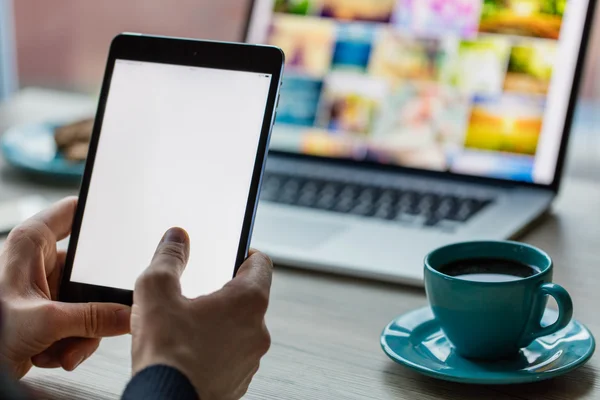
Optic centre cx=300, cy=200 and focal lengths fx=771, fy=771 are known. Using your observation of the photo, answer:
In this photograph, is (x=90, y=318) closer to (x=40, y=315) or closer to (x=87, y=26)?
(x=40, y=315)

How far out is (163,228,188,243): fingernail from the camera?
1.71 ft

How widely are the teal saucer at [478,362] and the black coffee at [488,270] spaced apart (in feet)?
0.19

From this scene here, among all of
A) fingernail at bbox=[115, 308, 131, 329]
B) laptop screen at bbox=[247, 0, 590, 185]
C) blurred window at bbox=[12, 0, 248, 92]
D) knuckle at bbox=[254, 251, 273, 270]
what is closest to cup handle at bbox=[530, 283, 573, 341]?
knuckle at bbox=[254, 251, 273, 270]

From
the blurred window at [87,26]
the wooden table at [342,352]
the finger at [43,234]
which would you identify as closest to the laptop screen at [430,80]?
the wooden table at [342,352]

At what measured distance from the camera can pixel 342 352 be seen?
0.62 meters

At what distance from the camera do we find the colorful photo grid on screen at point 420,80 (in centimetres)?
96

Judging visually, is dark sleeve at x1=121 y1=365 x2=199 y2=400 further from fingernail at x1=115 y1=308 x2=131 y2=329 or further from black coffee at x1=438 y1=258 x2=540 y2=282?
black coffee at x1=438 y1=258 x2=540 y2=282

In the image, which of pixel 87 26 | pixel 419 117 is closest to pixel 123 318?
pixel 419 117

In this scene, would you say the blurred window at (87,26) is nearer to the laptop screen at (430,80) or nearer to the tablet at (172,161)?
the laptop screen at (430,80)

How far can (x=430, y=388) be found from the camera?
1.84ft

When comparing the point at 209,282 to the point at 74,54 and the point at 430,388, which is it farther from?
the point at 74,54


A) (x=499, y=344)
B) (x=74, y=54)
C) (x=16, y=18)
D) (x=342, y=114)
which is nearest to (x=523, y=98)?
(x=342, y=114)

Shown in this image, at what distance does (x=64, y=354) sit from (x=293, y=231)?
34cm

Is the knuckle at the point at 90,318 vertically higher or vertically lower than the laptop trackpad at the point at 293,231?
higher
